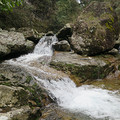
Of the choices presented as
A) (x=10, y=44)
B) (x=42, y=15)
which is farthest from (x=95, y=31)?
(x=42, y=15)

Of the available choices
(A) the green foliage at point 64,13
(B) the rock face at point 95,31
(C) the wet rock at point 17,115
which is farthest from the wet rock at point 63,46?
(A) the green foliage at point 64,13

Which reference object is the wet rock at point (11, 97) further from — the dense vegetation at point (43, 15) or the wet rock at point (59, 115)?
the dense vegetation at point (43, 15)

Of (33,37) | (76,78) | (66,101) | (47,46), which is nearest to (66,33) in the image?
(47,46)

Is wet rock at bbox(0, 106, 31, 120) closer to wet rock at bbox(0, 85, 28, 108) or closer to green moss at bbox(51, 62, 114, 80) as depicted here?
wet rock at bbox(0, 85, 28, 108)

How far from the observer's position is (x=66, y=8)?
57.3 ft

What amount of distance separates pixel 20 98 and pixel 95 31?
6.86m

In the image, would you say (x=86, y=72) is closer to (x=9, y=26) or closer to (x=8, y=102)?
(x=8, y=102)

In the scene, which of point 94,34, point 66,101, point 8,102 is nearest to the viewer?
point 8,102

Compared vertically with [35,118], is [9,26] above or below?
above

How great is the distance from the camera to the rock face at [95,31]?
25.8ft

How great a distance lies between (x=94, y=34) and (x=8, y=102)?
697 centimetres

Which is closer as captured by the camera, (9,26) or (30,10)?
(9,26)

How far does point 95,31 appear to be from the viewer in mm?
8000

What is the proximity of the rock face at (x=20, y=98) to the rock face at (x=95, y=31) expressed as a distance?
4.74m
